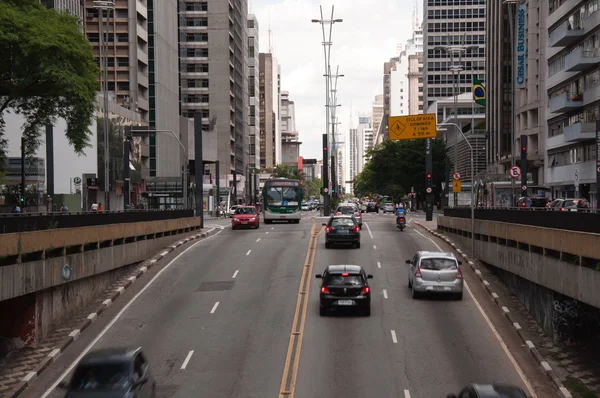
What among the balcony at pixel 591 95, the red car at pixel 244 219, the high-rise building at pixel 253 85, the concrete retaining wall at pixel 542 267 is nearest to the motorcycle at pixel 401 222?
the red car at pixel 244 219

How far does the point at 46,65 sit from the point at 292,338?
15168mm

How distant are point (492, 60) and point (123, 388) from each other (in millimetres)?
82652

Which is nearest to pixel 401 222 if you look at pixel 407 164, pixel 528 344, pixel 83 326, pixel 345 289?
pixel 345 289

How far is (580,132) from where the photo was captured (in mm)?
53500

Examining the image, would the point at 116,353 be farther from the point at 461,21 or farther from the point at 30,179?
the point at 461,21

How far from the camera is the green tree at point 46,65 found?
27453 mm

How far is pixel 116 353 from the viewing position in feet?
47.9

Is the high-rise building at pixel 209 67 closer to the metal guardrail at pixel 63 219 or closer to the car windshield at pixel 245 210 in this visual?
the car windshield at pixel 245 210

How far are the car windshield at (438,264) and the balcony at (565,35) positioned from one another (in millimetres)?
35879

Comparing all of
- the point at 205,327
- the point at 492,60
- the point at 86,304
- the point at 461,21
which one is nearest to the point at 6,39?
the point at 86,304

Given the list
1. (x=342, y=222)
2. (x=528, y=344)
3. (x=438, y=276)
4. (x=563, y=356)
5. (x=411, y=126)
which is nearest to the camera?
(x=563, y=356)

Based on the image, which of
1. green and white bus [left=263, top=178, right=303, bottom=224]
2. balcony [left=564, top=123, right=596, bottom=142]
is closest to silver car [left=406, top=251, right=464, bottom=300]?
balcony [left=564, top=123, right=596, bottom=142]

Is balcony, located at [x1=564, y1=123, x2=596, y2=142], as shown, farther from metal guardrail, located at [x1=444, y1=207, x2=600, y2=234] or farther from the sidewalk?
the sidewalk

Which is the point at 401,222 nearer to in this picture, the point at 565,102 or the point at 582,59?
the point at 565,102
